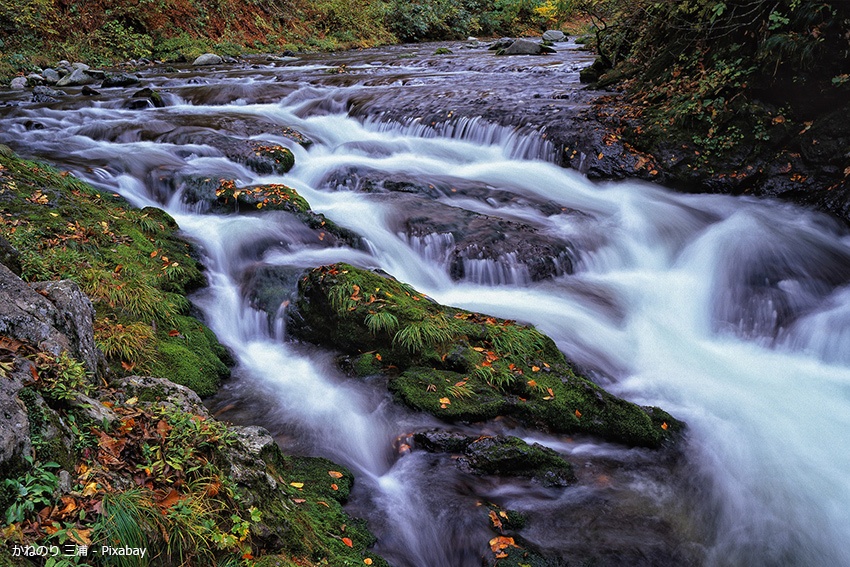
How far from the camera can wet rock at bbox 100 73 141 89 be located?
16.4 meters

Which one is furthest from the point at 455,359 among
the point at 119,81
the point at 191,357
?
the point at 119,81

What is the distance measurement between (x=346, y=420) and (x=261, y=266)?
9.62 feet

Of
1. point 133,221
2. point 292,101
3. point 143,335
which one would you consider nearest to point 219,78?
point 292,101

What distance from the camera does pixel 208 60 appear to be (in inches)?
871

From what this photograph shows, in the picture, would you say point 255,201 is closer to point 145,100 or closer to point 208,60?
point 145,100

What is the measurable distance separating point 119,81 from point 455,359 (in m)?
16.5

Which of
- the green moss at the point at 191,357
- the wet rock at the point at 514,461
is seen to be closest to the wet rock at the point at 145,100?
the green moss at the point at 191,357

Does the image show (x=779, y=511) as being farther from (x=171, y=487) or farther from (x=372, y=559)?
(x=171, y=487)

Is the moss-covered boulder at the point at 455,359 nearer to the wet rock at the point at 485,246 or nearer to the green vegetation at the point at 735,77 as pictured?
the wet rock at the point at 485,246

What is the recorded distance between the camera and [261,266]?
22.7ft

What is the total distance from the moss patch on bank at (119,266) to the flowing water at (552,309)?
434mm

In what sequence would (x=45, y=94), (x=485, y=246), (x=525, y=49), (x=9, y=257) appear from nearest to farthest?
1. (x=9, y=257)
2. (x=485, y=246)
3. (x=45, y=94)
4. (x=525, y=49)

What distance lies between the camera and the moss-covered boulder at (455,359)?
4.70 m

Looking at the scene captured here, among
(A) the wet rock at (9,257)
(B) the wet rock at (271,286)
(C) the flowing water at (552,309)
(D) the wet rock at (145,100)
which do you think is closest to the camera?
(A) the wet rock at (9,257)
